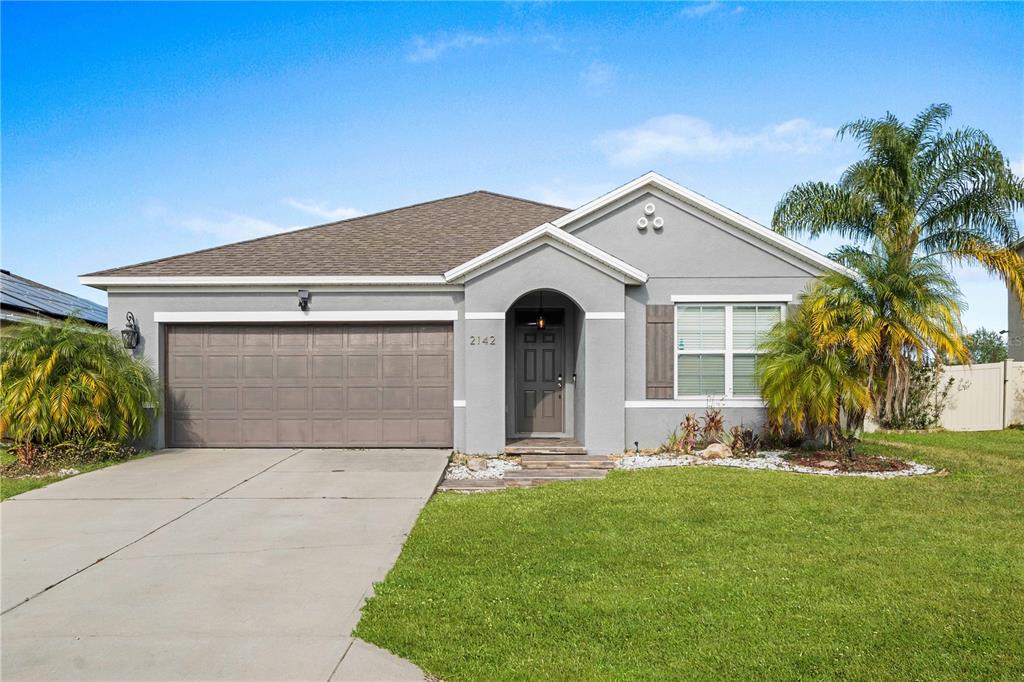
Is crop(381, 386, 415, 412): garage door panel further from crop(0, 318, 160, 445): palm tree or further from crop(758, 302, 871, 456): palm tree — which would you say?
crop(758, 302, 871, 456): palm tree

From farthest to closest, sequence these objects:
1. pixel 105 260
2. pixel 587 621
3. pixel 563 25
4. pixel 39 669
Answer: pixel 563 25 → pixel 105 260 → pixel 587 621 → pixel 39 669

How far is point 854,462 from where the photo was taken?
927 centimetres

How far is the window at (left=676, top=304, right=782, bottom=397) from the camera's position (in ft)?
34.8

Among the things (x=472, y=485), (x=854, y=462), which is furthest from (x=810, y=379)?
(x=472, y=485)

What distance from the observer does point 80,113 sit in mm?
13125

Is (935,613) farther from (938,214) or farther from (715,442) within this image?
(938,214)

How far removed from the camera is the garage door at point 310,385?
1088cm

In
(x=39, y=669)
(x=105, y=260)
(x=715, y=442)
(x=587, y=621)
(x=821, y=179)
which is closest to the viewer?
(x=39, y=669)

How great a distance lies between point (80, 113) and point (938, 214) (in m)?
19.2

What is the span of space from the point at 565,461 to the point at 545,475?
82 cm

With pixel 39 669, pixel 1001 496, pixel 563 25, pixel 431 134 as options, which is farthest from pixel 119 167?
pixel 1001 496

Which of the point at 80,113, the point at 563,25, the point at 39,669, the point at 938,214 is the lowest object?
the point at 39,669

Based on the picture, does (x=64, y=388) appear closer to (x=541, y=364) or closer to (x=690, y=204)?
(x=541, y=364)

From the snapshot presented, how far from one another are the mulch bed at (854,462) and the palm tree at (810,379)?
19 cm
